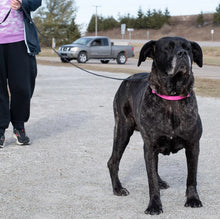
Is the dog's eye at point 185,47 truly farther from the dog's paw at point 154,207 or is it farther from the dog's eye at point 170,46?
the dog's paw at point 154,207

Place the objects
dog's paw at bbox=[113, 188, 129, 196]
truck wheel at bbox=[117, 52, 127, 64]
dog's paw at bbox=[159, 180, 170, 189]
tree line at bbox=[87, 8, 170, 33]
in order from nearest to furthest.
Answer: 1. dog's paw at bbox=[113, 188, 129, 196]
2. dog's paw at bbox=[159, 180, 170, 189]
3. truck wheel at bbox=[117, 52, 127, 64]
4. tree line at bbox=[87, 8, 170, 33]

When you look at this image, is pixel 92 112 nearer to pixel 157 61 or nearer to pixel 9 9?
pixel 9 9

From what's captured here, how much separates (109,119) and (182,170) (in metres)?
3.23

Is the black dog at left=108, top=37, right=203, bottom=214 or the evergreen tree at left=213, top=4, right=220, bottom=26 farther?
the evergreen tree at left=213, top=4, right=220, bottom=26

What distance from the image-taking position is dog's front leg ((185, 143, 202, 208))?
363cm

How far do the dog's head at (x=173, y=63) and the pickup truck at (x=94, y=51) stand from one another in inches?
932

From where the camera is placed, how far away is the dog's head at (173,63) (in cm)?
336

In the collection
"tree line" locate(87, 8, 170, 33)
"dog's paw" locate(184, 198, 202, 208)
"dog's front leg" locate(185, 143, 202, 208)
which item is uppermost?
"dog's front leg" locate(185, 143, 202, 208)

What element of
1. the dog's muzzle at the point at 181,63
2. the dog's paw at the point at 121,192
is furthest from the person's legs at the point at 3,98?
the dog's muzzle at the point at 181,63

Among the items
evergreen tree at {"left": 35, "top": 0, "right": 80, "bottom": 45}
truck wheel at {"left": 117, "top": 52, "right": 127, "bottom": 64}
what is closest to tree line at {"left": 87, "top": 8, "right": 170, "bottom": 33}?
evergreen tree at {"left": 35, "top": 0, "right": 80, "bottom": 45}

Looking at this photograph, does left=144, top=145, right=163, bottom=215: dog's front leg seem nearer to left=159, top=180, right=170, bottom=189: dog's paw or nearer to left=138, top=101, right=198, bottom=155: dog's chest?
left=138, top=101, right=198, bottom=155: dog's chest

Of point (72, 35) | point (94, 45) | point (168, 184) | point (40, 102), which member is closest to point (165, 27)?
point (72, 35)

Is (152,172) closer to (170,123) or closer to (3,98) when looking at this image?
(170,123)

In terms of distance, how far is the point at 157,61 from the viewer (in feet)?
11.6
